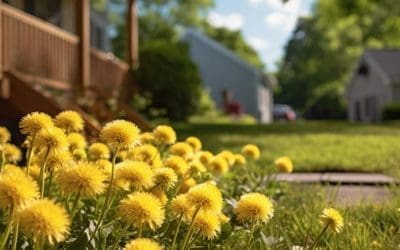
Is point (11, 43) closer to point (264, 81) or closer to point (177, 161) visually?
point (177, 161)

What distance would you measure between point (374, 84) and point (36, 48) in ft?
104

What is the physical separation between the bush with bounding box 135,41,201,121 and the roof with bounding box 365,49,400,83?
65.1 ft

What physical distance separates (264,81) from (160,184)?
40699mm

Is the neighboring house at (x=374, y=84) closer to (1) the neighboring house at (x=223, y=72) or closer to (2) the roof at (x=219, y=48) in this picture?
(1) the neighboring house at (x=223, y=72)

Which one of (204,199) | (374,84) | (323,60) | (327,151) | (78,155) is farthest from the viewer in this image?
(323,60)

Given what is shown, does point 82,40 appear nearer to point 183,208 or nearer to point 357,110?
point 183,208

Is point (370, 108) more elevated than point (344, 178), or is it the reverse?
point (344, 178)

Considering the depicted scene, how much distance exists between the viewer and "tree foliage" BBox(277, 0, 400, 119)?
2196 inches

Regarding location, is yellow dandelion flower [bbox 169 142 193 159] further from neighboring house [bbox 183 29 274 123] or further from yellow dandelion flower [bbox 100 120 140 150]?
neighboring house [bbox 183 29 274 123]

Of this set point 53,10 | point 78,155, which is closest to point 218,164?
point 78,155

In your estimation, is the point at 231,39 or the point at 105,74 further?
the point at 231,39

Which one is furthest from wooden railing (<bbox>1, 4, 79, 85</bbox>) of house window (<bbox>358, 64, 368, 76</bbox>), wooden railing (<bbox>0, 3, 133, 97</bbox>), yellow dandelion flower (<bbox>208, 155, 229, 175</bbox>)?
house window (<bbox>358, 64, 368, 76</bbox>)

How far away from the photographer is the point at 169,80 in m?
16.5

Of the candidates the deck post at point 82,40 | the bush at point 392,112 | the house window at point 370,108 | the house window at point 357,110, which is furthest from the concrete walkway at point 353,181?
the house window at point 357,110
